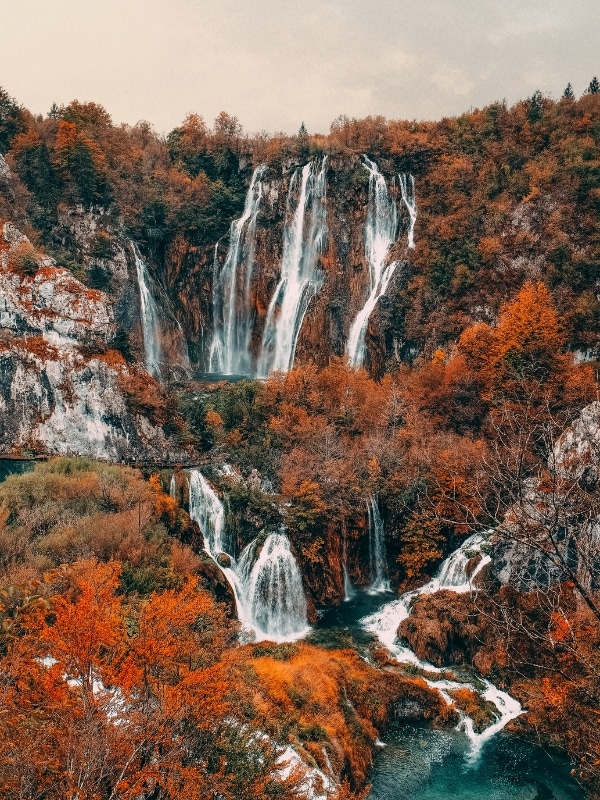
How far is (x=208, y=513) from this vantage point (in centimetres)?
2984

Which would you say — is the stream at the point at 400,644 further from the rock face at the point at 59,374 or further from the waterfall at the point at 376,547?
the rock face at the point at 59,374

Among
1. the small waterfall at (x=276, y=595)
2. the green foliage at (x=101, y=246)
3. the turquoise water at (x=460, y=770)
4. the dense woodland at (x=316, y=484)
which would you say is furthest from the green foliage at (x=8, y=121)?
the turquoise water at (x=460, y=770)

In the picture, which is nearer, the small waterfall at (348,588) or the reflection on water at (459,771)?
the reflection on water at (459,771)

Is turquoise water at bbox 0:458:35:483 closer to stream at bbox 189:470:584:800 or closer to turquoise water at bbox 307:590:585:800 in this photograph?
stream at bbox 189:470:584:800

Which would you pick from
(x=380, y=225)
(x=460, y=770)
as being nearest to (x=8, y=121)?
(x=380, y=225)

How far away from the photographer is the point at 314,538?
29609 mm

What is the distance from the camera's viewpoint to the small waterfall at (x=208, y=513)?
29.3 m

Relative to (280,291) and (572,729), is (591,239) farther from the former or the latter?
(572,729)

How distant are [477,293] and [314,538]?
24.6 m

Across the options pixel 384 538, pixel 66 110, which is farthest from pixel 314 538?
pixel 66 110

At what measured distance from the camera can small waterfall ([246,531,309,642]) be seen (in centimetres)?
2681

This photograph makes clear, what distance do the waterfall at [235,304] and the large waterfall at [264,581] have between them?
22.3 meters

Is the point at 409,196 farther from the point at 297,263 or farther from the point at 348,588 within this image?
the point at 348,588

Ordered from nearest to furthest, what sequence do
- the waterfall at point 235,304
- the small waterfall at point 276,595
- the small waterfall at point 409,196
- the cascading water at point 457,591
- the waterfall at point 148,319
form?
1. the cascading water at point 457,591
2. the small waterfall at point 276,595
3. the waterfall at point 148,319
4. the small waterfall at point 409,196
5. the waterfall at point 235,304
